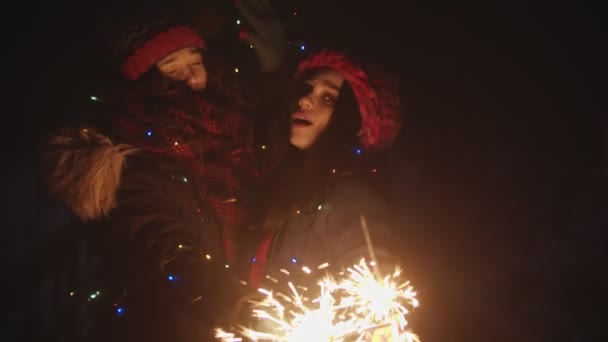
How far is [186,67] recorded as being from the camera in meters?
1.70

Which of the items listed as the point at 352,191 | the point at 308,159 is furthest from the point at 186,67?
the point at 352,191

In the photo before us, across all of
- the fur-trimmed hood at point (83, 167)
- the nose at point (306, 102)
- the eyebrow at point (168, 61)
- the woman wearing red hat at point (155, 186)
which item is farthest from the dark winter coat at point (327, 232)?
the eyebrow at point (168, 61)

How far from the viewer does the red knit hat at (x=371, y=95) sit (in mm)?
1796

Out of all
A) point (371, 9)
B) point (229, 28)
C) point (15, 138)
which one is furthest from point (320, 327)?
point (15, 138)

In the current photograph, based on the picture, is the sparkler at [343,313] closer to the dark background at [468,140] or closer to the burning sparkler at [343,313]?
the burning sparkler at [343,313]

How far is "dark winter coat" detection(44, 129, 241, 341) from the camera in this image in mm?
1528

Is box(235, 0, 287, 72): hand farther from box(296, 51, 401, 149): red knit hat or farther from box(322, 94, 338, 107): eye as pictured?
box(322, 94, 338, 107): eye

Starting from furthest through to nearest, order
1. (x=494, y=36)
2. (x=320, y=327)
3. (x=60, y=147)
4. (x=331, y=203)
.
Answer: (x=494, y=36)
(x=331, y=203)
(x=60, y=147)
(x=320, y=327)

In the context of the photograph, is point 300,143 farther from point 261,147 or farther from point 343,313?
point 343,313

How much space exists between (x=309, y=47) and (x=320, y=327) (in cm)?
97

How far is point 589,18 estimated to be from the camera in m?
1.97

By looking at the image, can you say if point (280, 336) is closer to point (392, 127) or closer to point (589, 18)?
point (392, 127)

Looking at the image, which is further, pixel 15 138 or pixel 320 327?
pixel 15 138

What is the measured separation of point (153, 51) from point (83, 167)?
40cm
